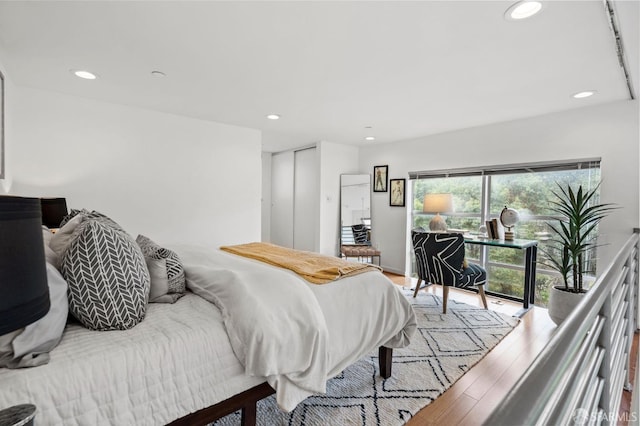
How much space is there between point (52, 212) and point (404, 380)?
3020 millimetres

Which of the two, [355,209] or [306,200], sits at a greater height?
[306,200]

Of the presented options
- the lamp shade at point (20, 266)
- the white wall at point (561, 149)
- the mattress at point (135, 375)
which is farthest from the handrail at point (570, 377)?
the white wall at point (561, 149)

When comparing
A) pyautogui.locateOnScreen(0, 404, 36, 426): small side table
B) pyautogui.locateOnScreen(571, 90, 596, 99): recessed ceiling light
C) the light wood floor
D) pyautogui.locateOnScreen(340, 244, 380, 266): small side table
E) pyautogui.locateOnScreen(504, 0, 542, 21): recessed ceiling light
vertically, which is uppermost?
pyautogui.locateOnScreen(504, 0, 542, 21): recessed ceiling light

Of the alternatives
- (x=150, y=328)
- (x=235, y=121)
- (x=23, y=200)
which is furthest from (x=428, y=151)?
(x=23, y=200)

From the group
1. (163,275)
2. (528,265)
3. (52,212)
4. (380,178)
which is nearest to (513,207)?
(528,265)

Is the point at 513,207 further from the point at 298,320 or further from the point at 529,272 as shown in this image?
the point at 298,320

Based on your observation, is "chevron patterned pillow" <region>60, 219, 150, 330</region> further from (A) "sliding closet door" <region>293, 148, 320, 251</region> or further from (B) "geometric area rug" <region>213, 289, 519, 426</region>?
(A) "sliding closet door" <region>293, 148, 320, 251</region>

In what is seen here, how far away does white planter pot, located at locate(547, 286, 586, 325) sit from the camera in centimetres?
265

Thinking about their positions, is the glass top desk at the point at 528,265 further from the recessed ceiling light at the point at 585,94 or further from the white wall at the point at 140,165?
the white wall at the point at 140,165

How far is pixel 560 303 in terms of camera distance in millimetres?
2732

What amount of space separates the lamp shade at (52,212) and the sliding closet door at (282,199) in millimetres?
3781

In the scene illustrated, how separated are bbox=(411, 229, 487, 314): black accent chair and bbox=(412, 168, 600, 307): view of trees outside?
88 cm

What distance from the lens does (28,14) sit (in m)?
1.69

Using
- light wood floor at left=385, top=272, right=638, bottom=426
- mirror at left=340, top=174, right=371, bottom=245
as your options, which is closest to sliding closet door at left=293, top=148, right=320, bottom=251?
mirror at left=340, top=174, right=371, bottom=245
